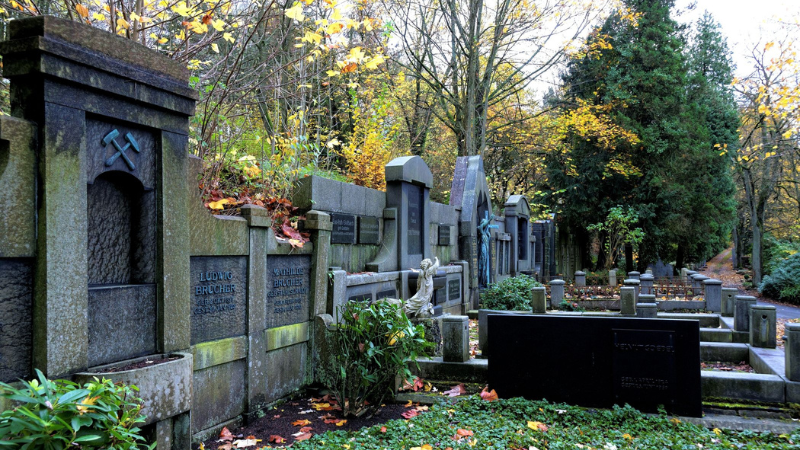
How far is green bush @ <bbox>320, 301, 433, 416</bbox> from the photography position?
229 inches

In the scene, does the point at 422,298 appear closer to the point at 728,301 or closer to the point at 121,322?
the point at 121,322

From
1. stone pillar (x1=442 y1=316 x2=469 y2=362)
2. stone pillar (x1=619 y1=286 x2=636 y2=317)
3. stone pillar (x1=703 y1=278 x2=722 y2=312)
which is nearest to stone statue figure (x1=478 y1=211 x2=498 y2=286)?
stone pillar (x1=619 y1=286 x2=636 y2=317)

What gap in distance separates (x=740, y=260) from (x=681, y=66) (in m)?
22.2

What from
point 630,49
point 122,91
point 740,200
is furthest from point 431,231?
point 740,200

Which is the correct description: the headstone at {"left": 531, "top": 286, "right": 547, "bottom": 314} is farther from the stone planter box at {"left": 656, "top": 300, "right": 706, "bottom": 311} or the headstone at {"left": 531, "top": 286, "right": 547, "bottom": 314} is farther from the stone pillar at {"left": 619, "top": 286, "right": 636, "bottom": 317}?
the stone planter box at {"left": 656, "top": 300, "right": 706, "bottom": 311}

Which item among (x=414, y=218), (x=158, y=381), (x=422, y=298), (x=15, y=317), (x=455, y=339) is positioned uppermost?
(x=414, y=218)

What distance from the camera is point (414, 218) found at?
1066 centimetres

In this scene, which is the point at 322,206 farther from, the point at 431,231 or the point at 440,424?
the point at 431,231

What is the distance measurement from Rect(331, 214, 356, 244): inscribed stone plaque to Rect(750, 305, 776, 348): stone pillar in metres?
6.43

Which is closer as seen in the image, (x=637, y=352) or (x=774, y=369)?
(x=637, y=352)

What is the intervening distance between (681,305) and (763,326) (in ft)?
17.2

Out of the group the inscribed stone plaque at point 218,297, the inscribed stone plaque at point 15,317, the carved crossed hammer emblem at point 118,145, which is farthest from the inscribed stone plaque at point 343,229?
the inscribed stone plaque at point 15,317

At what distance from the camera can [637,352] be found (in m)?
5.97

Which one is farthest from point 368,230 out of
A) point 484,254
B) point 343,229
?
point 484,254
